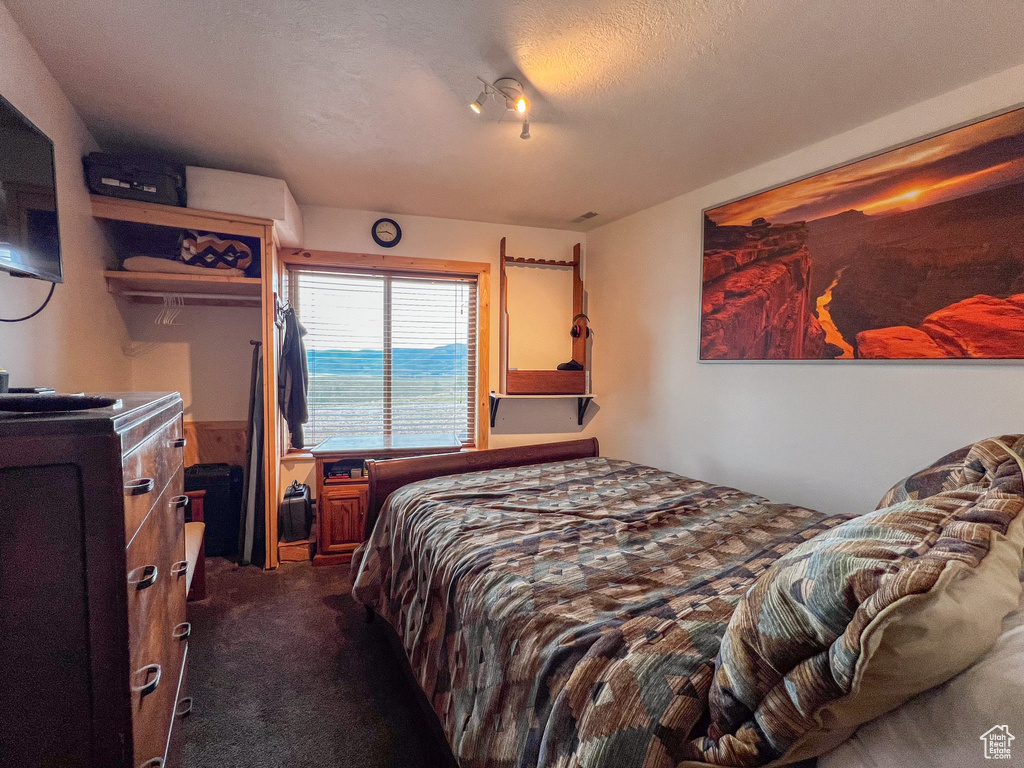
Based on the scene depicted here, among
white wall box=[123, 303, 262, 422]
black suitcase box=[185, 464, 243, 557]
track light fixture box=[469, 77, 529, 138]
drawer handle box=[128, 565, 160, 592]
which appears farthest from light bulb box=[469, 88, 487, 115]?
black suitcase box=[185, 464, 243, 557]

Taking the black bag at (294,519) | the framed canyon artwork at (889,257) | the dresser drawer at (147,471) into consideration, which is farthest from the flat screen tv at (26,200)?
the framed canyon artwork at (889,257)

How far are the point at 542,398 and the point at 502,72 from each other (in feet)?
8.81

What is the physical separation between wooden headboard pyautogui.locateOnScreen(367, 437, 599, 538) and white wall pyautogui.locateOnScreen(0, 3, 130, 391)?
4.60 feet

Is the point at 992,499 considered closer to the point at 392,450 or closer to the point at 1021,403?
the point at 1021,403

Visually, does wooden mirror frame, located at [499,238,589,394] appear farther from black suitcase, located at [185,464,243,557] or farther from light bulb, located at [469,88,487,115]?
black suitcase, located at [185,464,243,557]

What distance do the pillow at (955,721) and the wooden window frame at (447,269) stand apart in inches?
131

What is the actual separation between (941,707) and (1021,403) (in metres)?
1.76

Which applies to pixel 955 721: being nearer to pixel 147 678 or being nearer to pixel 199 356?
pixel 147 678

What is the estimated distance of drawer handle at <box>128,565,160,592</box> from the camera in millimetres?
899

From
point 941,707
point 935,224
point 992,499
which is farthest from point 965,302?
point 941,707

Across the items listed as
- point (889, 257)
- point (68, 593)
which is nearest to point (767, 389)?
point (889, 257)

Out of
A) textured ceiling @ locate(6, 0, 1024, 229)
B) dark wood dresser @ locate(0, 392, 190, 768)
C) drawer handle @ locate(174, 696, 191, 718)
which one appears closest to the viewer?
dark wood dresser @ locate(0, 392, 190, 768)

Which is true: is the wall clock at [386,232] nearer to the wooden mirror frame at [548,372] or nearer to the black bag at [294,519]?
the wooden mirror frame at [548,372]

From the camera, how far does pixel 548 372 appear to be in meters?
Result: 3.71
